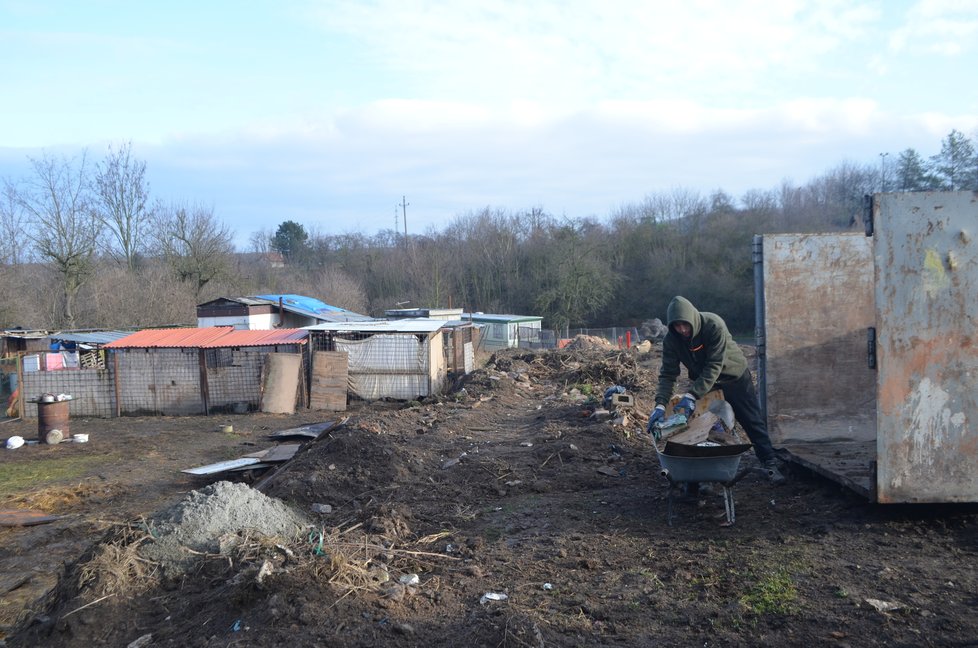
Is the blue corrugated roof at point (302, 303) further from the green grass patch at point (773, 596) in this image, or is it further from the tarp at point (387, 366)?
the green grass patch at point (773, 596)

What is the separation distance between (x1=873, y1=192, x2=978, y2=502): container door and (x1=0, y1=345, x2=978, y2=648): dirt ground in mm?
531

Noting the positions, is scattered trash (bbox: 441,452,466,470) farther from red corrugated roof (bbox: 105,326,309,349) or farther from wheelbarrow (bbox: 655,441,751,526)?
red corrugated roof (bbox: 105,326,309,349)

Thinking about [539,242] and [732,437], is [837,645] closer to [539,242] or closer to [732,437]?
[732,437]

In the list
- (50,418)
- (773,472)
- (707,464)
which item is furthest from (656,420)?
(50,418)

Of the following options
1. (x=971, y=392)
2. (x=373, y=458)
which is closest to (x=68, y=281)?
(x=373, y=458)

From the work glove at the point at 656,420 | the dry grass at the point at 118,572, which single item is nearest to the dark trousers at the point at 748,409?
the work glove at the point at 656,420

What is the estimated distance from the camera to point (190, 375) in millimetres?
18719

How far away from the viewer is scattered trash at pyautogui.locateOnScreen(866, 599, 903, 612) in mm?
4105

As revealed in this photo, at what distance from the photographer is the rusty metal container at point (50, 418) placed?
1473 cm

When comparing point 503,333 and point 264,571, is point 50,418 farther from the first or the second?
point 503,333

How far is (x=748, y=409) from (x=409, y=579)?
12.5ft

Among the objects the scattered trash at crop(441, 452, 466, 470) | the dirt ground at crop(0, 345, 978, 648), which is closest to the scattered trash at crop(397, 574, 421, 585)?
the dirt ground at crop(0, 345, 978, 648)

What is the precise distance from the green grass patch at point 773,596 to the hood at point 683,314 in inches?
96.8

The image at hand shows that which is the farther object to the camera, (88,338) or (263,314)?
(263,314)
